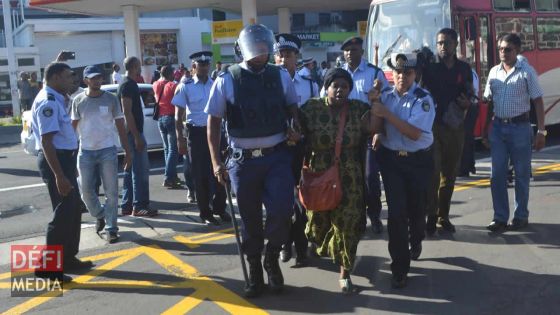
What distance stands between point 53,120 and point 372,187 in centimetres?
311

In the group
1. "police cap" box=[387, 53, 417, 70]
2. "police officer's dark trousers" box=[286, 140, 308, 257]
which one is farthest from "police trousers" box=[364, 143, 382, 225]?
"police cap" box=[387, 53, 417, 70]

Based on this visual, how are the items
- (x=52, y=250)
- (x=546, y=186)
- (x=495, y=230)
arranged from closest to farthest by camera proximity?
(x=52, y=250)
(x=495, y=230)
(x=546, y=186)

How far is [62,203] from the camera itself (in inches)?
214

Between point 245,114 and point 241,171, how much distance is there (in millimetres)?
440

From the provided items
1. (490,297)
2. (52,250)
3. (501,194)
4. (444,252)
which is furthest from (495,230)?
(52,250)

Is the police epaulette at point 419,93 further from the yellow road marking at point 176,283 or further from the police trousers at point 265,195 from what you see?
the yellow road marking at point 176,283

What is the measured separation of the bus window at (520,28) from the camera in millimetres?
11398

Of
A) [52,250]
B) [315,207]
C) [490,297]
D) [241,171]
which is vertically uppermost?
[241,171]

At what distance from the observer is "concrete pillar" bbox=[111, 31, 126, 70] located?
1308 inches

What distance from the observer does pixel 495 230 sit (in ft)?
20.8

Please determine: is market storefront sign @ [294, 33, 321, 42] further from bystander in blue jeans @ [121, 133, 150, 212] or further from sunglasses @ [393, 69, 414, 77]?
sunglasses @ [393, 69, 414, 77]

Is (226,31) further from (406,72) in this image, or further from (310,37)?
(406,72)

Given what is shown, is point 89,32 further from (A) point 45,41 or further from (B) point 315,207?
(B) point 315,207

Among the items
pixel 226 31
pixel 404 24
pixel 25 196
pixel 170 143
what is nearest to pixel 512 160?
pixel 170 143
